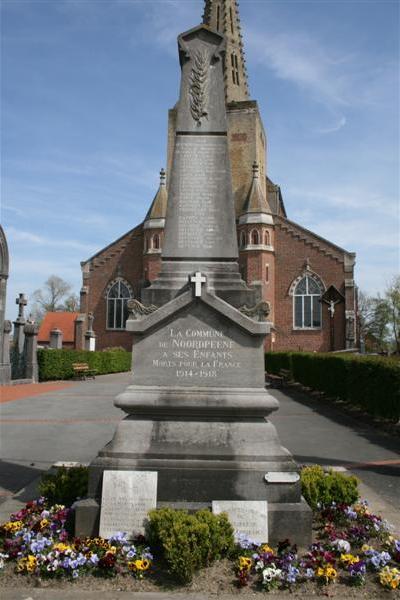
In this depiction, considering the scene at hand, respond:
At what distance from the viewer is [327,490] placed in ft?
16.2

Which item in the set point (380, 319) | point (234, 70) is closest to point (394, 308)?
point (380, 319)

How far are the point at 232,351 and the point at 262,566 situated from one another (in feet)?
6.11

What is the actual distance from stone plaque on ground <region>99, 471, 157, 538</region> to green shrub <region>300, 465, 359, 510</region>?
157cm

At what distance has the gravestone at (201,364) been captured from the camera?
4383 mm

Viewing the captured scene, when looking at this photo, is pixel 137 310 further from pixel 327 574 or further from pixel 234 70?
pixel 234 70

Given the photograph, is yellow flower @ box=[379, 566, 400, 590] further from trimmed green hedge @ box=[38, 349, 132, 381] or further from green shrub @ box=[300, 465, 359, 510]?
trimmed green hedge @ box=[38, 349, 132, 381]

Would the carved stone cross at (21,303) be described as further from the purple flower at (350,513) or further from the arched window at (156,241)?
the purple flower at (350,513)

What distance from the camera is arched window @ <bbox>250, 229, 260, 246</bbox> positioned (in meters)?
34.5

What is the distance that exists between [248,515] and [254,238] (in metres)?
31.3

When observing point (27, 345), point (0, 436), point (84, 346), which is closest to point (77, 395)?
point (27, 345)

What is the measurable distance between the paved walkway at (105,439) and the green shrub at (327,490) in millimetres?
810

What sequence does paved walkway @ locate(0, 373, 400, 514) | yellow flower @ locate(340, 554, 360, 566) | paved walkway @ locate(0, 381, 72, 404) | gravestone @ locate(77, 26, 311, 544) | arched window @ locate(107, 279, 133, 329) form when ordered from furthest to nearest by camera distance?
arched window @ locate(107, 279, 133, 329), paved walkway @ locate(0, 381, 72, 404), paved walkway @ locate(0, 373, 400, 514), gravestone @ locate(77, 26, 311, 544), yellow flower @ locate(340, 554, 360, 566)

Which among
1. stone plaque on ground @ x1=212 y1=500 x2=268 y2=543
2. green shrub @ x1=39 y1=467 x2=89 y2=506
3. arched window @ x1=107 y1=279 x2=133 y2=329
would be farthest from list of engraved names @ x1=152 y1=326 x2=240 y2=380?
arched window @ x1=107 y1=279 x2=133 y2=329

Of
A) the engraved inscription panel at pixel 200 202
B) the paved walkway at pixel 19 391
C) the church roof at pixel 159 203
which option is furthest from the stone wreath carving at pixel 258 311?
the church roof at pixel 159 203
